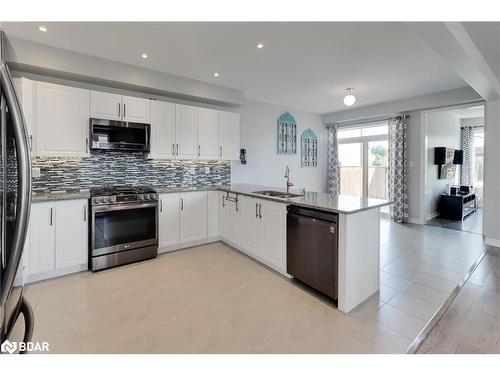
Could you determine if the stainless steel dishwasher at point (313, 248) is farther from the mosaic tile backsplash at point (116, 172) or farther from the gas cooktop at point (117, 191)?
the mosaic tile backsplash at point (116, 172)

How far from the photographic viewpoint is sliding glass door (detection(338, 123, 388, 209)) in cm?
615

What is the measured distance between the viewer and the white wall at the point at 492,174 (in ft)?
13.0

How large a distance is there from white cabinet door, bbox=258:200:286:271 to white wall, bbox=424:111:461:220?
14.6 ft

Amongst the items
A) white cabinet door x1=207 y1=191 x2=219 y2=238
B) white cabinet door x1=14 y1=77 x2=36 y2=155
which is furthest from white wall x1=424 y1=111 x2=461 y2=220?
white cabinet door x1=14 y1=77 x2=36 y2=155

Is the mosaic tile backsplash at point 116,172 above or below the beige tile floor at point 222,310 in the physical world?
above

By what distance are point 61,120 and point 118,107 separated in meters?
0.67

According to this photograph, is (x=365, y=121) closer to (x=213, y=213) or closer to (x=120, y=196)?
Answer: (x=213, y=213)

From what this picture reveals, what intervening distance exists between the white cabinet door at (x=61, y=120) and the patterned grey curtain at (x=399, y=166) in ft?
19.1

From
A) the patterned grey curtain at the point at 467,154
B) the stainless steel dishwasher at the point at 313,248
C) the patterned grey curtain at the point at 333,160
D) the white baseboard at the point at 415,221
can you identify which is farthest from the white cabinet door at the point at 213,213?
the patterned grey curtain at the point at 467,154

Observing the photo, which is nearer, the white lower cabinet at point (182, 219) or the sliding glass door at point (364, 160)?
the white lower cabinet at point (182, 219)

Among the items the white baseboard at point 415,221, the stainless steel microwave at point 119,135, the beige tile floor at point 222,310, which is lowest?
the beige tile floor at point 222,310

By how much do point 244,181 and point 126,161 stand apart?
7.61 feet

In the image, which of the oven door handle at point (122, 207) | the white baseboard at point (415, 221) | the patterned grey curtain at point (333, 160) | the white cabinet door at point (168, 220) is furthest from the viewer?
the patterned grey curtain at point (333, 160)

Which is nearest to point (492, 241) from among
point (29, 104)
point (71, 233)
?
point (71, 233)
